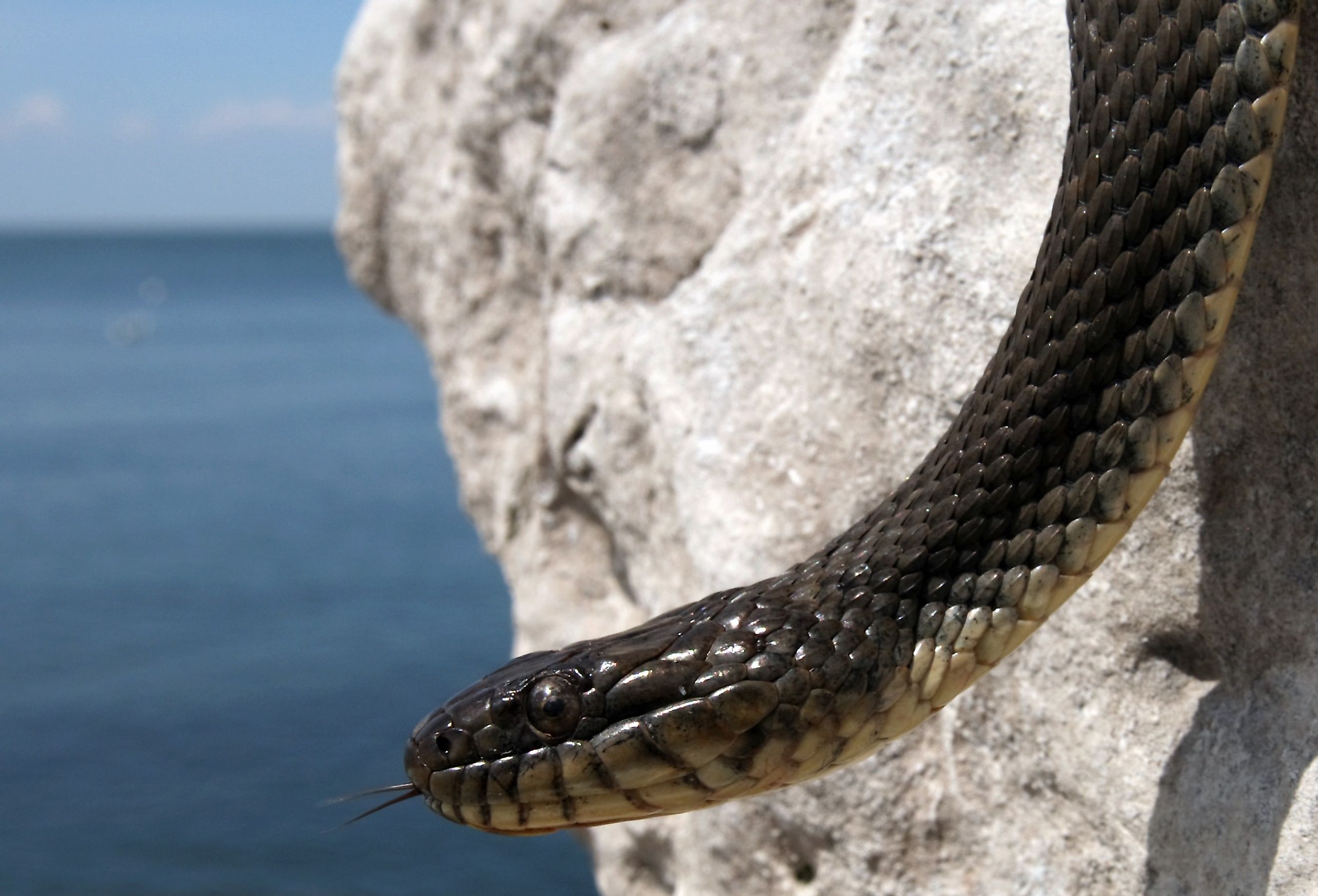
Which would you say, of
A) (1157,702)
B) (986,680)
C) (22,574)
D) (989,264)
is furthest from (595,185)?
(22,574)

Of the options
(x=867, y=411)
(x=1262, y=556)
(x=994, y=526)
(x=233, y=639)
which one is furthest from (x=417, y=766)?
(x=233, y=639)

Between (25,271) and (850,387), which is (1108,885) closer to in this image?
(850,387)

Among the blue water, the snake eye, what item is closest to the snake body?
the snake eye

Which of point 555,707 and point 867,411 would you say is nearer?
point 555,707

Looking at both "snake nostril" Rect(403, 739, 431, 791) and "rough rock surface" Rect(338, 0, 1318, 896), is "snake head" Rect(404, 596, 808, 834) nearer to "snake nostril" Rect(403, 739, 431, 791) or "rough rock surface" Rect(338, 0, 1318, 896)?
"snake nostril" Rect(403, 739, 431, 791)

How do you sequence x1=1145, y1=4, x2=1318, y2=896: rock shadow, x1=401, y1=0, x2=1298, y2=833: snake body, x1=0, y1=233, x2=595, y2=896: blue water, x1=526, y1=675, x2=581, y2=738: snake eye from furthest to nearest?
x1=0, y1=233, x2=595, y2=896: blue water, x1=526, y1=675, x2=581, y2=738: snake eye, x1=1145, y1=4, x2=1318, y2=896: rock shadow, x1=401, y1=0, x2=1298, y2=833: snake body

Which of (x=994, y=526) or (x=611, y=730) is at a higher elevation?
(x=994, y=526)

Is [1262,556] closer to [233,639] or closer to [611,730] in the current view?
[611,730]
